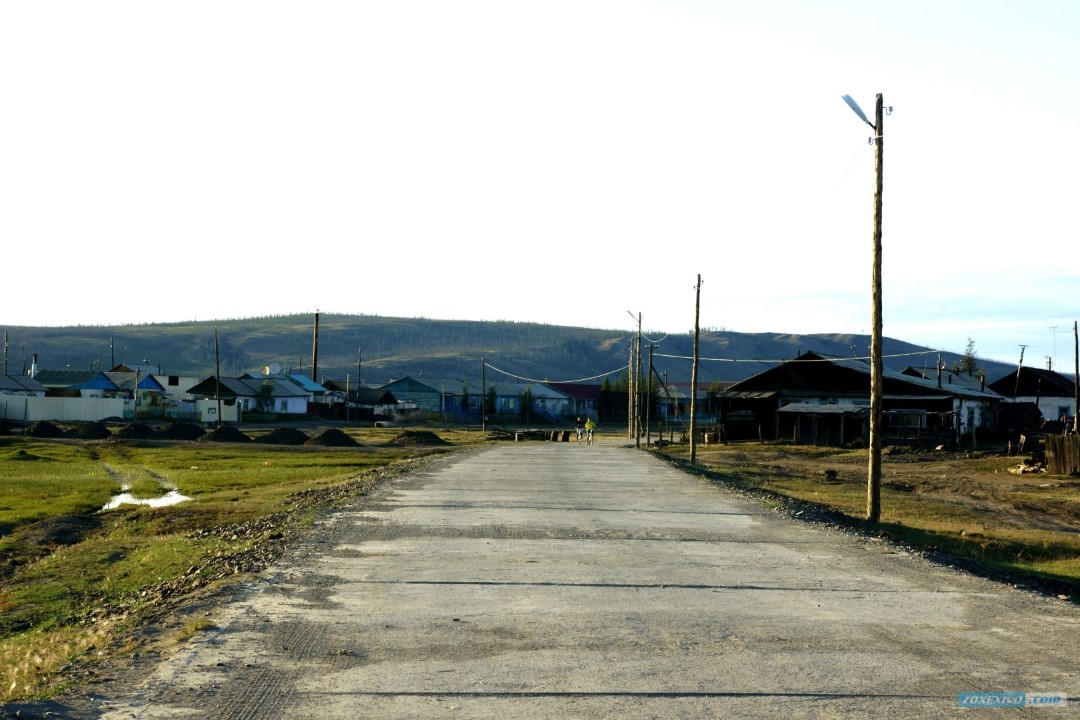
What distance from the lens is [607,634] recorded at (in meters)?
8.99

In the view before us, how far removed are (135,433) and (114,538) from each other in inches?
1864

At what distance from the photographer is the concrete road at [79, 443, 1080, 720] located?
694 cm

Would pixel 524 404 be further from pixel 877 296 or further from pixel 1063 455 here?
pixel 877 296

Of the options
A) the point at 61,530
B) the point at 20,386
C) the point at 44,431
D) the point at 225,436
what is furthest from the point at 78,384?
the point at 61,530

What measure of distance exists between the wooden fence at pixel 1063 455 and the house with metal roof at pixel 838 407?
50.5 feet

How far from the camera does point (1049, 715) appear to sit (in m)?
6.75

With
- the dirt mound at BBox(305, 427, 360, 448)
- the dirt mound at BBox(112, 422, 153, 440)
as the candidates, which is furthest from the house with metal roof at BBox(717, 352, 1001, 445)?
the dirt mound at BBox(112, 422, 153, 440)

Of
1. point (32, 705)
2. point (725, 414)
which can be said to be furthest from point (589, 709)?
point (725, 414)

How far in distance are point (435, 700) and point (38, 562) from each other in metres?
14.1

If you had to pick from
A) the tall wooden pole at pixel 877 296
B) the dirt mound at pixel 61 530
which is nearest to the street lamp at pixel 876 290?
the tall wooden pole at pixel 877 296

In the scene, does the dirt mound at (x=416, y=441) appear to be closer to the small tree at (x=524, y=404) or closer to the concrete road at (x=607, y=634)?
the small tree at (x=524, y=404)

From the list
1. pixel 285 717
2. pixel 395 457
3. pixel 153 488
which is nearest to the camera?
pixel 285 717

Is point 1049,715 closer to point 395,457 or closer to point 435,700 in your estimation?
point 435,700

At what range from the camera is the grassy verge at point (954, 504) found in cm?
1789
